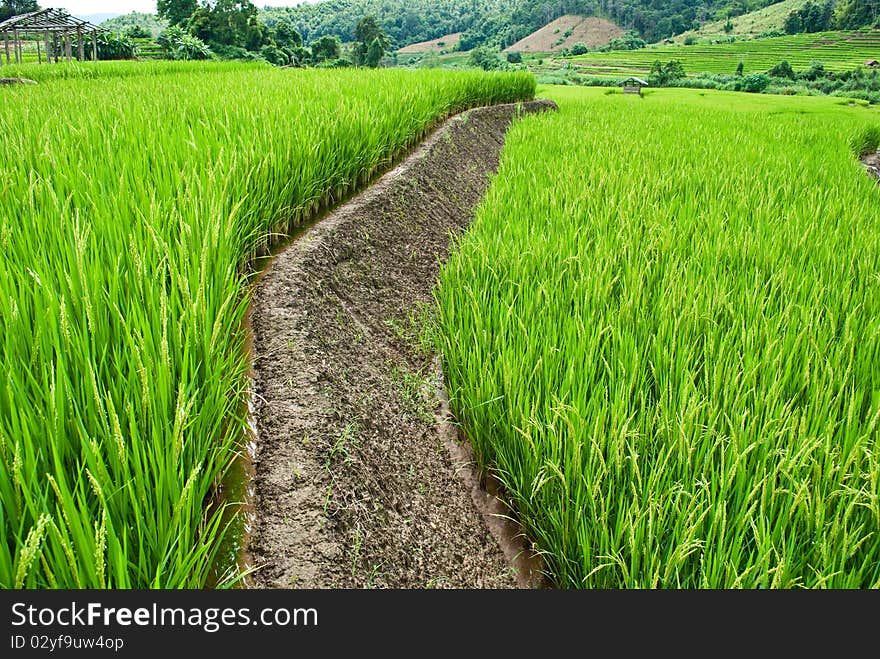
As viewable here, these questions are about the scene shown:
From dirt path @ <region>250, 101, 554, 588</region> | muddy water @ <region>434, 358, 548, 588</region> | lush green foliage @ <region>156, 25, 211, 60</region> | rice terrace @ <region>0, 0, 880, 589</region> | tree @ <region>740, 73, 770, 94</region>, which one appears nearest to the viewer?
rice terrace @ <region>0, 0, 880, 589</region>

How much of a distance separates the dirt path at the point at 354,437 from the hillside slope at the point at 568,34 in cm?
7462

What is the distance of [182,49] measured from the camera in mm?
25906

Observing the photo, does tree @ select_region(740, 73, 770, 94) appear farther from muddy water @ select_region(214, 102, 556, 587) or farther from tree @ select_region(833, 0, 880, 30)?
tree @ select_region(833, 0, 880, 30)

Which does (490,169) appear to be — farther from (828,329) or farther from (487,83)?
(828,329)

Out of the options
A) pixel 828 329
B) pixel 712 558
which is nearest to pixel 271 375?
pixel 712 558

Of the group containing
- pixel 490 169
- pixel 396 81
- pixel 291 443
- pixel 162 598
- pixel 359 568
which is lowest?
pixel 359 568

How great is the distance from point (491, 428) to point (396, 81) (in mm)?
5762

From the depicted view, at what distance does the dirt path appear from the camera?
134cm

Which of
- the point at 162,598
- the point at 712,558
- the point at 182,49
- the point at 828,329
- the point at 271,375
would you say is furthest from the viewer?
the point at 182,49

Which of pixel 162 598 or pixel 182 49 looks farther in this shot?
pixel 182 49

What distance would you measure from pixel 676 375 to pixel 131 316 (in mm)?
1568

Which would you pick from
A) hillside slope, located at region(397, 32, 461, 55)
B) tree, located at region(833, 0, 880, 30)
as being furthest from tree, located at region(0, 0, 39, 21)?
tree, located at region(833, 0, 880, 30)

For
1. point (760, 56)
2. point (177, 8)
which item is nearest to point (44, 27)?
point (177, 8)

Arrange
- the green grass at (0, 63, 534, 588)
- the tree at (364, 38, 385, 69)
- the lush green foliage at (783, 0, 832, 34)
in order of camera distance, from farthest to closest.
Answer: the lush green foliage at (783, 0, 832, 34)
the tree at (364, 38, 385, 69)
the green grass at (0, 63, 534, 588)
